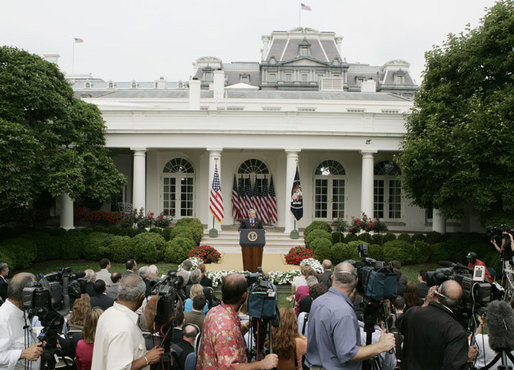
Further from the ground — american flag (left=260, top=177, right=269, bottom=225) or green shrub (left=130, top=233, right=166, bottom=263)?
american flag (left=260, top=177, right=269, bottom=225)

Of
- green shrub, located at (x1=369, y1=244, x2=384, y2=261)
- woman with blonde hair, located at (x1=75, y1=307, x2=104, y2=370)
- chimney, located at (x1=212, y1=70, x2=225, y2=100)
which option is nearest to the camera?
woman with blonde hair, located at (x1=75, y1=307, x2=104, y2=370)

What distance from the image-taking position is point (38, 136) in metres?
14.6

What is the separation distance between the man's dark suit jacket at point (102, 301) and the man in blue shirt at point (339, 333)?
11.7 feet

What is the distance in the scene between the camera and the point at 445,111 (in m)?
16.0

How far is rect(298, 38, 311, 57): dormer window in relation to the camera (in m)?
60.4

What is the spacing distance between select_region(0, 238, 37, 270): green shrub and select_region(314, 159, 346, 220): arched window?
1396cm

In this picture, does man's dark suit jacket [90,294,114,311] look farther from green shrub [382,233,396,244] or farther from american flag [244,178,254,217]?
american flag [244,178,254,217]

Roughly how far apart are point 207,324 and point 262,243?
9.39 m

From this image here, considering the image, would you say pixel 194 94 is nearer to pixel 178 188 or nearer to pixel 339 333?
pixel 178 188

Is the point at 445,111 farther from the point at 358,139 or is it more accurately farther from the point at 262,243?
the point at 262,243

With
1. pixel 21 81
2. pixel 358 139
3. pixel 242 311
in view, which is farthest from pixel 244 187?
pixel 242 311

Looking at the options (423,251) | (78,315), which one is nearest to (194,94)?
(423,251)

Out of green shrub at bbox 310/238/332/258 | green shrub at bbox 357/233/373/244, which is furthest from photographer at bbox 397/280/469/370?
green shrub at bbox 357/233/373/244

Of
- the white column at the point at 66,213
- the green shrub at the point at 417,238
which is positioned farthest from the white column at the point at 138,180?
the green shrub at the point at 417,238
